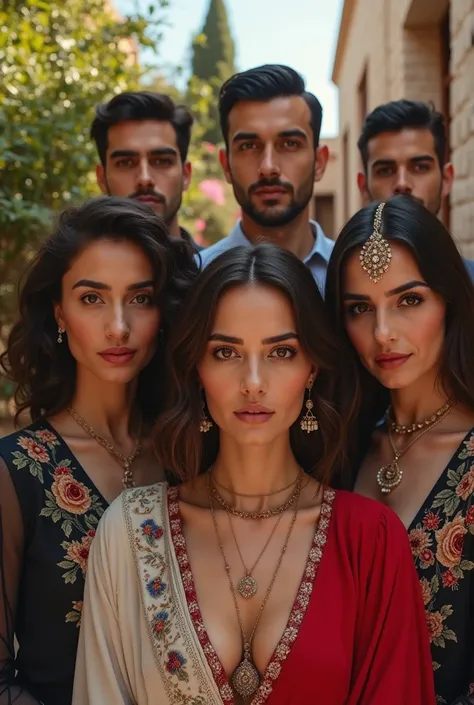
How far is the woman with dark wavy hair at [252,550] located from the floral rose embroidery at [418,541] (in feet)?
0.46

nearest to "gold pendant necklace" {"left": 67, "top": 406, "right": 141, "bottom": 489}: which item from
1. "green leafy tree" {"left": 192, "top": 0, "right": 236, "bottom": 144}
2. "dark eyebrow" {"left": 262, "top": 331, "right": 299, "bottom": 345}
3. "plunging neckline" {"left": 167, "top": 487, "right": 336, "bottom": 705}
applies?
"plunging neckline" {"left": 167, "top": 487, "right": 336, "bottom": 705}

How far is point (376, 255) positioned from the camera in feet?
7.49

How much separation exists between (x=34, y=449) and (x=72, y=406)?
0.28 meters

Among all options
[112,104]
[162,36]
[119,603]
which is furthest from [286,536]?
[162,36]

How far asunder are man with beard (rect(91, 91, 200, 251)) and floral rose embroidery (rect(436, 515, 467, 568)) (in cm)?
206

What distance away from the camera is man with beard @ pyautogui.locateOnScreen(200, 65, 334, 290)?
356 cm

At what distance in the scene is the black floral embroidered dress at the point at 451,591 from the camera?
6.99 feet

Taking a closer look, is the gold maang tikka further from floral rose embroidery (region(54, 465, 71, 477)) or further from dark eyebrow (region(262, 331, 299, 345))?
floral rose embroidery (region(54, 465, 71, 477))

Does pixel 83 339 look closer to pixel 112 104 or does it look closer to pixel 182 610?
pixel 182 610

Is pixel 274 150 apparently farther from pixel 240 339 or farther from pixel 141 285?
pixel 240 339

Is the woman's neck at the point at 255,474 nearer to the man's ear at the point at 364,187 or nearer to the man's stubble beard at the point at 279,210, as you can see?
the man's stubble beard at the point at 279,210

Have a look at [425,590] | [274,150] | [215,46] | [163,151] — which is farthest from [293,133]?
[215,46]

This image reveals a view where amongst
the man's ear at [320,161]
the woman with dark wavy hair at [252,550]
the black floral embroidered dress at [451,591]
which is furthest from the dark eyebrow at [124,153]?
the black floral embroidered dress at [451,591]

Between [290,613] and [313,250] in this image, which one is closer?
Answer: [290,613]
